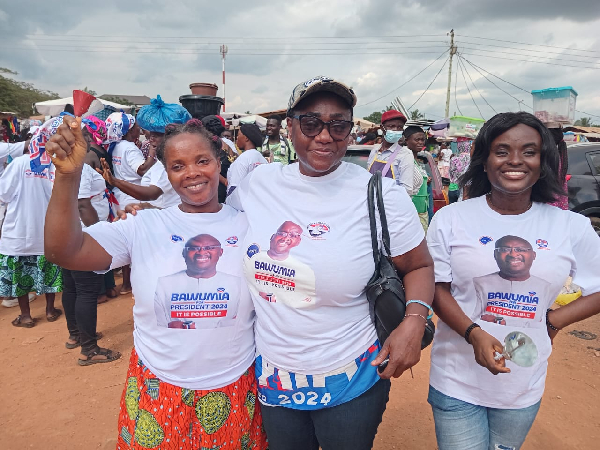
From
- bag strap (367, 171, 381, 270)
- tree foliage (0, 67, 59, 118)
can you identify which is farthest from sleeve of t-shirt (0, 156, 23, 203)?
tree foliage (0, 67, 59, 118)

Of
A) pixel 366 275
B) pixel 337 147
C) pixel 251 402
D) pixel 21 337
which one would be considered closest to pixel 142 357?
pixel 251 402

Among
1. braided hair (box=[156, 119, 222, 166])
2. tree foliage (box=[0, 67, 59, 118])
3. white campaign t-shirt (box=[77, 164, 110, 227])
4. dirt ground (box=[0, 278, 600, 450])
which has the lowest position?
dirt ground (box=[0, 278, 600, 450])

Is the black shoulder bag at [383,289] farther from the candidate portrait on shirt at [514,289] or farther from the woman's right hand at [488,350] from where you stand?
the candidate portrait on shirt at [514,289]

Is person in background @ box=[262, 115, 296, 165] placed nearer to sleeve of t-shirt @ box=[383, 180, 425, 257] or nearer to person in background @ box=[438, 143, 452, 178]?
sleeve of t-shirt @ box=[383, 180, 425, 257]

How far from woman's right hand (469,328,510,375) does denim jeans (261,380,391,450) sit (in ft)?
1.24

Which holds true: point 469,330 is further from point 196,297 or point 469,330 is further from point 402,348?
point 196,297

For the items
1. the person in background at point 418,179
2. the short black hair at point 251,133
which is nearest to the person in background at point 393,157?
the person in background at point 418,179

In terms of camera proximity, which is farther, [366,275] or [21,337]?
[21,337]

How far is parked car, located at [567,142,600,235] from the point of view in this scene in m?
6.57

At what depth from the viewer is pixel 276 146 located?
293 inches

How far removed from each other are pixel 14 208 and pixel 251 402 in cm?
406

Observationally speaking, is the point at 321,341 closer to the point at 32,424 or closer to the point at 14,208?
the point at 32,424

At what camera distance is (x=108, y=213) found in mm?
4828

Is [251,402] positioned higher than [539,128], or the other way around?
[539,128]
